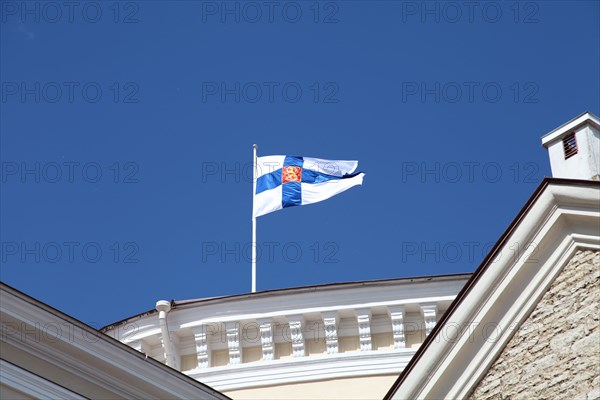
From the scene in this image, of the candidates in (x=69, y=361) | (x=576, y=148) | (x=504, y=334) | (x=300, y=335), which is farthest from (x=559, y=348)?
(x=300, y=335)

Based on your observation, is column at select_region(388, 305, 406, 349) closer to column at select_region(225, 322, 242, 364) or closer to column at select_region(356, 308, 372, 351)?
column at select_region(356, 308, 372, 351)

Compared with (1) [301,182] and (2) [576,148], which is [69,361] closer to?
(2) [576,148]

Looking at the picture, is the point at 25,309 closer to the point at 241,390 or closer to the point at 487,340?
the point at 487,340

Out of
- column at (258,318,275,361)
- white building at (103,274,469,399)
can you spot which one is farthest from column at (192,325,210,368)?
column at (258,318,275,361)

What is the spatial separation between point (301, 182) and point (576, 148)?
10850 millimetres

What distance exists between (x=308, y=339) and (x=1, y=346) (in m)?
8.37

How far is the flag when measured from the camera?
78.2 ft

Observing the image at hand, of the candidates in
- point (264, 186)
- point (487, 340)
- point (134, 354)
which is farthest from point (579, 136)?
point (264, 186)

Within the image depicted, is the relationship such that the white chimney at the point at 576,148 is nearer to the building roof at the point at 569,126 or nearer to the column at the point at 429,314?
the building roof at the point at 569,126

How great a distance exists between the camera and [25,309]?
1268 cm

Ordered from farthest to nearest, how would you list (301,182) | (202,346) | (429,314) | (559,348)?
(301,182) → (202,346) → (429,314) → (559,348)

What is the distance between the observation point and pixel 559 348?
12367 mm

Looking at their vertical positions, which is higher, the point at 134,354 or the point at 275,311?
the point at 275,311

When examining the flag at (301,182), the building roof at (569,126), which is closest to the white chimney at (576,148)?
the building roof at (569,126)
